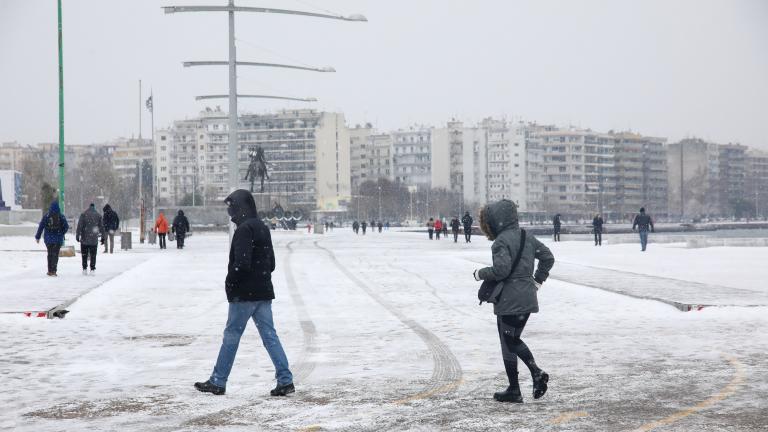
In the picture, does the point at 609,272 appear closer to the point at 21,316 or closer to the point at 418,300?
the point at 418,300

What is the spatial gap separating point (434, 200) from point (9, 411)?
191 meters

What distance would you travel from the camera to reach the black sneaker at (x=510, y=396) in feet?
26.4

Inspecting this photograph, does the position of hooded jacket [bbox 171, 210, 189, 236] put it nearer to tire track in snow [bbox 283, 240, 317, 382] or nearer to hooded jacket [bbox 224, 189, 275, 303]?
tire track in snow [bbox 283, 240, 317, 382]

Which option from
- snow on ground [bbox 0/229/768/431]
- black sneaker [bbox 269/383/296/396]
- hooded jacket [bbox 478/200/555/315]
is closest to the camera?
snow on ground [bbox 0/229/768/431]

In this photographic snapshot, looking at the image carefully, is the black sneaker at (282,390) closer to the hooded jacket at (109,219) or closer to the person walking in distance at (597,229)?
the hooded jacket at (109,219)

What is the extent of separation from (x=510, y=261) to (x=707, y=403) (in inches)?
71.2

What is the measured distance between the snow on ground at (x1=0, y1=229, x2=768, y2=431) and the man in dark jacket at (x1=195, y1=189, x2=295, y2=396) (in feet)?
0.62

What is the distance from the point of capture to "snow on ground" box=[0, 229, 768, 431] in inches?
295

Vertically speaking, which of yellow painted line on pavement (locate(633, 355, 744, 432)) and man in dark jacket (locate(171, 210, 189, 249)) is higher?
man in dark jacket (locate(171, 210, 189, 249))

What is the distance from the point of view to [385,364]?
33.5 feet

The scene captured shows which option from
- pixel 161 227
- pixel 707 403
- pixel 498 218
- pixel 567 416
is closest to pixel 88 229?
pixel 498 218

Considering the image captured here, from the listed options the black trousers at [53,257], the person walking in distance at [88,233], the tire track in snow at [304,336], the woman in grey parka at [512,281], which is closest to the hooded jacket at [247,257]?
the tire track in snow at [304,336]

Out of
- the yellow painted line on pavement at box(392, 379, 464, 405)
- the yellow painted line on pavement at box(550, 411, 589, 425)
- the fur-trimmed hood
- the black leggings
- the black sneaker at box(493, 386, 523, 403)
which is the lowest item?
the yellow painted line on pavement at box(550, 411, 589, 425)

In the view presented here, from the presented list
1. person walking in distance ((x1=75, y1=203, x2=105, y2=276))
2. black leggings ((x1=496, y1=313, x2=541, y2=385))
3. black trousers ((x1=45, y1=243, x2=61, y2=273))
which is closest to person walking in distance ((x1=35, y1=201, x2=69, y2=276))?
black trousers ((x1=45, y1=243, x2=61, y2=273))
